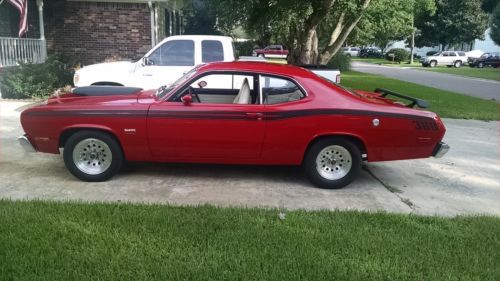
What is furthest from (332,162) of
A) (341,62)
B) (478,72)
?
(478,72)

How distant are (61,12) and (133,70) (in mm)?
8417

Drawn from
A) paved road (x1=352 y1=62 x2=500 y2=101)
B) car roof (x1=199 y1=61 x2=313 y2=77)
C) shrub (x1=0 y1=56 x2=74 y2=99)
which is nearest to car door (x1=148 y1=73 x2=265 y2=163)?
car roof (x1=199 y1=61 x2=313 y2=77)

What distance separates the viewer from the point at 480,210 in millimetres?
5328

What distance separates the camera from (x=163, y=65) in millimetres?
9633

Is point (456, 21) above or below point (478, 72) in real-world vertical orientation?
above

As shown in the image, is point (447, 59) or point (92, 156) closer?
point (92, 156)

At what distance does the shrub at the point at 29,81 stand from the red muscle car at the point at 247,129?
7.59m

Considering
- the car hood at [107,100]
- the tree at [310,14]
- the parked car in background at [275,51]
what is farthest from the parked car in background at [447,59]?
the car hood at [107,100]

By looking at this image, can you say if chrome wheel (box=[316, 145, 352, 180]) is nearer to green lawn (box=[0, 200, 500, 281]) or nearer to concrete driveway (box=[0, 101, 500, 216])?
concrete driveway (box=[0, 101, 500, 216])

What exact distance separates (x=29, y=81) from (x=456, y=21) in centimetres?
5201

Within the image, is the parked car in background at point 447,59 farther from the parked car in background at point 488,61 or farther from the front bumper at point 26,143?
the front bumper at point 26,143

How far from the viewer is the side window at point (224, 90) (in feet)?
19.1

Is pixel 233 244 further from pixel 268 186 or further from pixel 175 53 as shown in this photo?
pixel 175 53

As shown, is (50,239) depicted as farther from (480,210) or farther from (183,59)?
(183,59)
